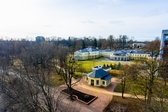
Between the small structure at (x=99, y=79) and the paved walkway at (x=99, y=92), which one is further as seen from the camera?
the small structure at (x=99, y=79)

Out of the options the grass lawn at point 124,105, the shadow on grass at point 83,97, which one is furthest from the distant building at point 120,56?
the grass lawn at point 124,105

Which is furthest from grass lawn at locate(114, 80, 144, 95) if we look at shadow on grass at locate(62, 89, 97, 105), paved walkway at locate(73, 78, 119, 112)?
shadow on grass at locate(62, 89, 97, 105)

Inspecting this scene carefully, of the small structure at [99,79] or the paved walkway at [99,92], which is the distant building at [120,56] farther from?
the small structure at [99,79]

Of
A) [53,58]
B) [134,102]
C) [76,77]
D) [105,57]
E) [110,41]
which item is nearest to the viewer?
[134,102]

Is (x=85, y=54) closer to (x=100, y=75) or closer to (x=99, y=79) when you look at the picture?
(x=100, y=75)

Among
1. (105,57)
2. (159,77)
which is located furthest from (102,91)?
(105,57)

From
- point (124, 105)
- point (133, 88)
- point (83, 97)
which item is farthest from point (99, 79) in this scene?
point (124, 105)

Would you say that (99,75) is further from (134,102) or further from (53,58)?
(53,58)

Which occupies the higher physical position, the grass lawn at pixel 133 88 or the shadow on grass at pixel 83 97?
the grass lawn at pixel 133 88

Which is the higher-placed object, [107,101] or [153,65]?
[153,65]
